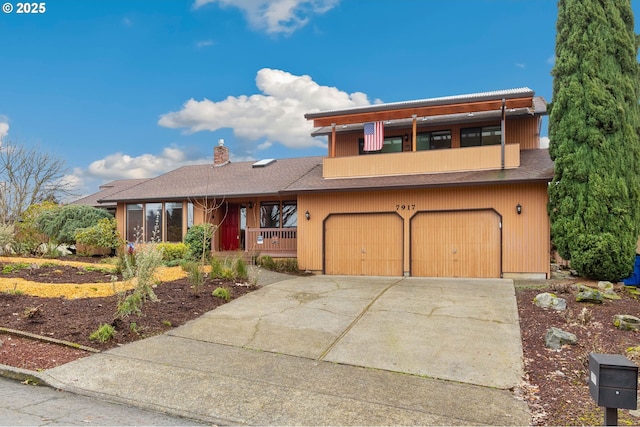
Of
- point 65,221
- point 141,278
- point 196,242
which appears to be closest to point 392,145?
point 196,242

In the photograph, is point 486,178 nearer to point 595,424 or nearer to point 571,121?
point 571,121

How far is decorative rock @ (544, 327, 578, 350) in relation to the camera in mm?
6695

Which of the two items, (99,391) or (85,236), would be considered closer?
(99,391)

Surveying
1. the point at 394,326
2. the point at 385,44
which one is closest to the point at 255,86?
the point at 385,44

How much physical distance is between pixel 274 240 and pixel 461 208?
281 inches

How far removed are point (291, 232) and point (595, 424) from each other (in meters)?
12.8

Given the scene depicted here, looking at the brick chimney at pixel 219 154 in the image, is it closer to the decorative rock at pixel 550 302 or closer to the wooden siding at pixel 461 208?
the wooden siding at pixel 461 208

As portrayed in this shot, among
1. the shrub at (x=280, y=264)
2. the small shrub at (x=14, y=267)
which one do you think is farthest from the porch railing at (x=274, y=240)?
the small shrub at (x=14, y=267)

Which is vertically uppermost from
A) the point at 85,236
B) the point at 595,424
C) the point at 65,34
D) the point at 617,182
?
the point at 65,34

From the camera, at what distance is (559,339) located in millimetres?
6727

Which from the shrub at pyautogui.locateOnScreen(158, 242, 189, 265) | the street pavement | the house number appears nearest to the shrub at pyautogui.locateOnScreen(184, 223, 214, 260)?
the shrub at pyautogui.locateOnScreen(158, 242, 189, 265)

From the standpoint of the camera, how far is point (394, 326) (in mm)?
7887

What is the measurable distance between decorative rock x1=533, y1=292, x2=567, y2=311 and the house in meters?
3.53

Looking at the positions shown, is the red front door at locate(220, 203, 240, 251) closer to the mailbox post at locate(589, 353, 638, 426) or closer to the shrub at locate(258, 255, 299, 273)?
the shrub at locate(258, 255, 299, 273)
